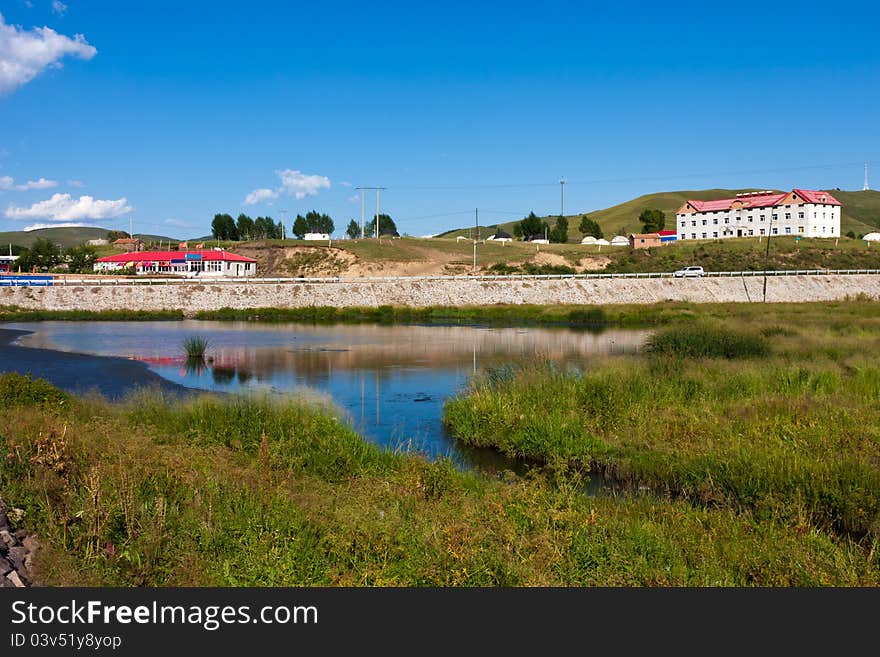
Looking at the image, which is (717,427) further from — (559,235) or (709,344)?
(559,235)

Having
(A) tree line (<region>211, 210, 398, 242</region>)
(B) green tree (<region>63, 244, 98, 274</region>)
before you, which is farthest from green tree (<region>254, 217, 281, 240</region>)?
(B) green tree (<region>63, 244, 98, 274</region>)

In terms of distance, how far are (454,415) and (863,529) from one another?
36.4 ft

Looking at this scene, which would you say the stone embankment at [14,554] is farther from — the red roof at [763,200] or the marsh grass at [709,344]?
the red roof at [763,200]

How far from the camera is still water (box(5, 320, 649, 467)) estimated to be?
23156mm

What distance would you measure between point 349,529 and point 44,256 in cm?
12196

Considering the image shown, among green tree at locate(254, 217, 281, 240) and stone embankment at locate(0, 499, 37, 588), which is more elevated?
green tree at locate(254, 217, 281, 240)

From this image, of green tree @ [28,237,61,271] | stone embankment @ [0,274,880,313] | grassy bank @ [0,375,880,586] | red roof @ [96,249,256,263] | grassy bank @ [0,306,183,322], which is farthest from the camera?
green tree @ [28,237,61,271]

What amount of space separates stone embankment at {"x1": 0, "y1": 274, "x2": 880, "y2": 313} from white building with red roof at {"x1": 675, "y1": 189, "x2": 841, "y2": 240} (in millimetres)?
46223

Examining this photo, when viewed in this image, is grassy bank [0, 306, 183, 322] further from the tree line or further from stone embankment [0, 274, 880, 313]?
the tree line

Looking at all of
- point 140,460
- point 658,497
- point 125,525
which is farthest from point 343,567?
point 658,497

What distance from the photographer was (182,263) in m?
108

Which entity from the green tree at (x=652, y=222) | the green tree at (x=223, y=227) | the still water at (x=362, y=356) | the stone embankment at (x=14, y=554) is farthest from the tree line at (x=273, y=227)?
the stone embankment at (x=14, y=554)

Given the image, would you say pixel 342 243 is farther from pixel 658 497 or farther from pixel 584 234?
pixel 658 497

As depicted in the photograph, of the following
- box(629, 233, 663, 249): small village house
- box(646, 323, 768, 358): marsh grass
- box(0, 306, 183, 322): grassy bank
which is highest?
box(629, 233, 663, 249): small village house
